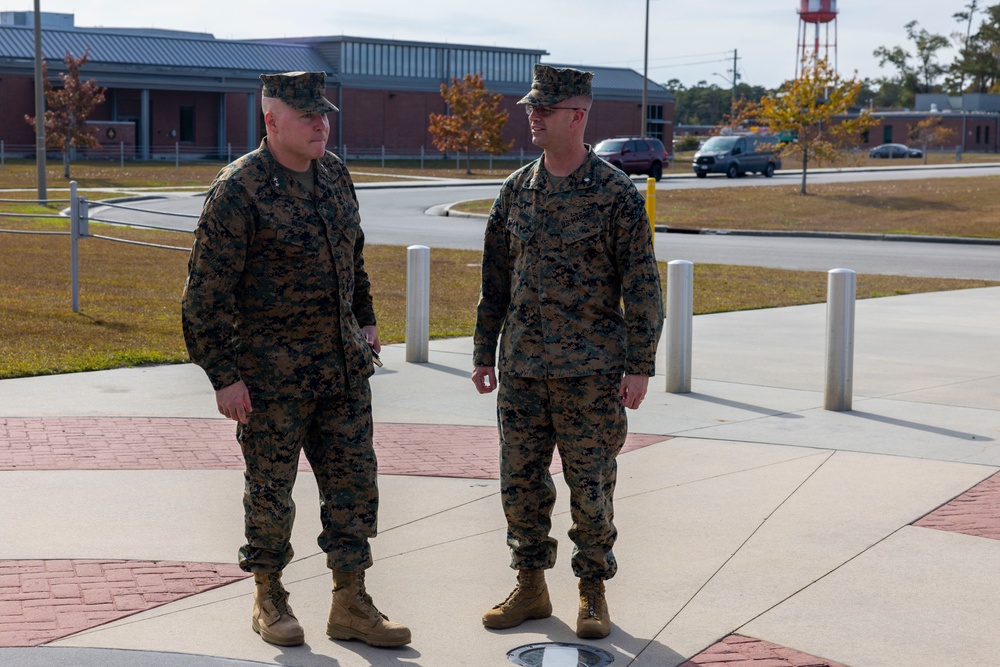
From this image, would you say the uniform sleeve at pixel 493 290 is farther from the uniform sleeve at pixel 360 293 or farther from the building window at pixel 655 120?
the building window at pixel 655 120

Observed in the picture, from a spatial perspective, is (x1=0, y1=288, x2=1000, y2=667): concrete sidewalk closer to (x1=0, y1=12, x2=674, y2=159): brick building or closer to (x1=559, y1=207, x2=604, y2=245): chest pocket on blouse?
(x1=559, y1=207, x2=604, y2=245): chest pocket on blouse

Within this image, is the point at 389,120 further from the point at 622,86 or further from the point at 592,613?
the point at 592,613

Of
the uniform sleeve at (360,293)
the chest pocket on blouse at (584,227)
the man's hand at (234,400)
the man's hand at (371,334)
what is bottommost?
the man's hand at (234,400)

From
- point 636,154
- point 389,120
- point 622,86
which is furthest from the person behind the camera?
point 622,86

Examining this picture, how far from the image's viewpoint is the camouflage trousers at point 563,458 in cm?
450

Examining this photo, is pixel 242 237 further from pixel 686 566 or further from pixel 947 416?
pixel 947 416

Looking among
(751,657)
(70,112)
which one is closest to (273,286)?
(751,657)

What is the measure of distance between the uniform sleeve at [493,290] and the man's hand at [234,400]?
93cm

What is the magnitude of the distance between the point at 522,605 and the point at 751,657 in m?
0.84

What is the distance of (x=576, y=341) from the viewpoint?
14.7ft

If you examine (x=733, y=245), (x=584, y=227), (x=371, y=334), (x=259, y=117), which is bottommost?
(x=733, y=245)

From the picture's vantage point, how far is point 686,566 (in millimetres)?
5277

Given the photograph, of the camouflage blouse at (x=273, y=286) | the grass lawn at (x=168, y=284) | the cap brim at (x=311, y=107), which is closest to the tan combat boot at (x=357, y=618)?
the camouflage blouse at (x=273, y=286)

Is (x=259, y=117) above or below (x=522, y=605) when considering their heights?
above
